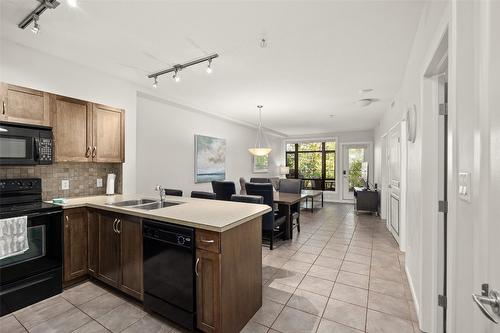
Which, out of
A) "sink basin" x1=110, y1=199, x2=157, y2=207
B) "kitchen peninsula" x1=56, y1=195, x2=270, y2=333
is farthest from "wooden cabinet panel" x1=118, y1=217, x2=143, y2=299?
"sink basin" x1=110, y1=199, x2=157, y2=207

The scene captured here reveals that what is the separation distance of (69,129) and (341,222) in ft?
17.5

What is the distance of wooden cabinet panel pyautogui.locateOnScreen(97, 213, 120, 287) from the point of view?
91.8 inches

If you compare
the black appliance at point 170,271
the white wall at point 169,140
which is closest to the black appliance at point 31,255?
the black appliance at point 170,271

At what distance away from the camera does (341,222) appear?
5.49 m

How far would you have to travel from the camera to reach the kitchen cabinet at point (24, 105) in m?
2.27

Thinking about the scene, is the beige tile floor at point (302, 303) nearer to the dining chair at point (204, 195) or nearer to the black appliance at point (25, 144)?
the dining chair at point (204, 195)

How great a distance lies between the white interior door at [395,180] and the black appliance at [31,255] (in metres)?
4.50

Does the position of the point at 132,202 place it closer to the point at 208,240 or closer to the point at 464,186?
the point at 208,240

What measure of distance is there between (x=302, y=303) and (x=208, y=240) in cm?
124

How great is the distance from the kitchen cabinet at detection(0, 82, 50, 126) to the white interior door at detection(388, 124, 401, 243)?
4.64 m

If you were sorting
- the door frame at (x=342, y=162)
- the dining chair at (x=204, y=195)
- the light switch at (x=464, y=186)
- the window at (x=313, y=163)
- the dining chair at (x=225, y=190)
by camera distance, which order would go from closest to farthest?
the light switch at (x=464, y=186), the dining chair at (x=204, y=195), the dining chair at (x=225, y=190), the door frame at (x=342, y=162), the window at (x=313, y=163)

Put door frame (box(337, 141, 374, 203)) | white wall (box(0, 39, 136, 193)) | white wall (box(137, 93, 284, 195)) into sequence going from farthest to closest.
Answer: door frame (box(337, 141, 374, 203)) < white wall (box(137, 93, 284, 195)) < white wall (box(0, 39, 136, 193))

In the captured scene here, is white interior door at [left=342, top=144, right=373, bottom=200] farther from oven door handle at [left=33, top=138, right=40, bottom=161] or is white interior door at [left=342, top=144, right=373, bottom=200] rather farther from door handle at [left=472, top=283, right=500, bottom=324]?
oven door handle at [left=33, top=138, right=40, bottom=161]

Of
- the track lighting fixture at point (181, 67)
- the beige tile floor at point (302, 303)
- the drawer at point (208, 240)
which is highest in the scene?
the track lighting fixture at point (181, 67)
